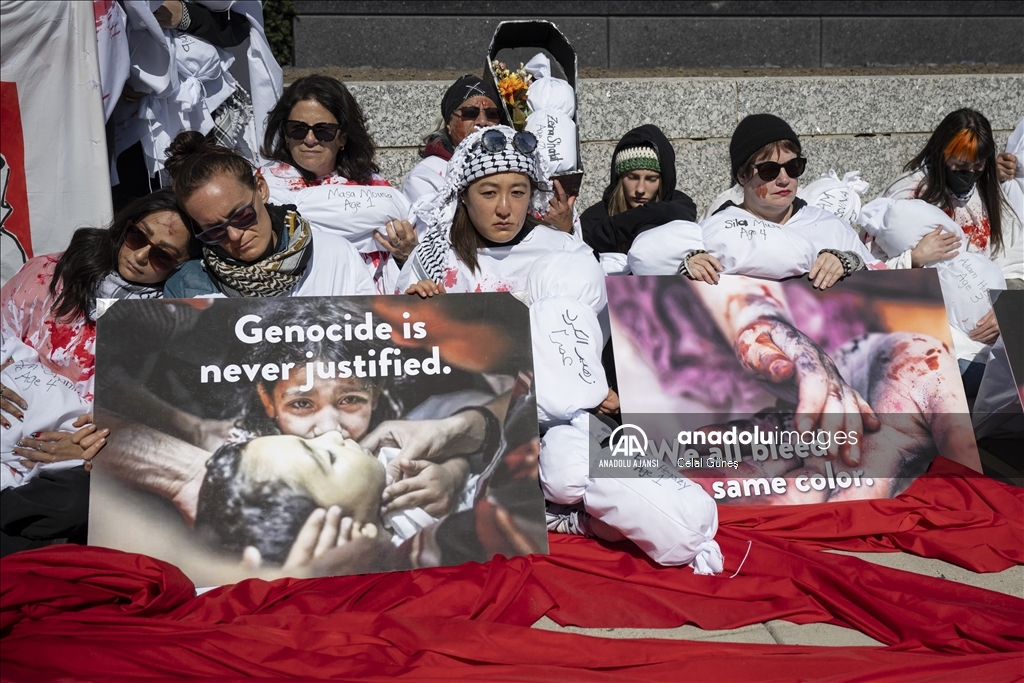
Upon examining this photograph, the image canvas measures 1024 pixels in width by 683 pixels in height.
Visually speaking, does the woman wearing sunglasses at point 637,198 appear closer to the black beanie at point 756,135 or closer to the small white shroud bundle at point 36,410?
the black beanie at point 756,135

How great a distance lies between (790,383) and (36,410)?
2.77 metres

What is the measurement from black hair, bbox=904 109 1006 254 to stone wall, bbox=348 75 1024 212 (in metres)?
1.20

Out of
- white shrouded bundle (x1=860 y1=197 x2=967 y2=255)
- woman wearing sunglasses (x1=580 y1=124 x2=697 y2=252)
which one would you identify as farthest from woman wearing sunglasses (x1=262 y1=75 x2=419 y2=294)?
white shrouded bundle (x1=860 y1=197 x2=967 y2=255)

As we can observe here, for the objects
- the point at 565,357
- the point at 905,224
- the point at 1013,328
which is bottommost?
the point at 565,357

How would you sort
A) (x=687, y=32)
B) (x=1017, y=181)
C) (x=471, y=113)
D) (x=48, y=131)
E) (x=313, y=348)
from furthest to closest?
(x=687, y=32) < (x=1017, y=181) < (x=471, y=113) < (x=48, y=131) < (x=313, y=348)

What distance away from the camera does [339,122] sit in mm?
4480

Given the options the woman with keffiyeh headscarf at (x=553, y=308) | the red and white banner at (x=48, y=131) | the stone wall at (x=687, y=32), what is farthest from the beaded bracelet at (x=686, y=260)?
the stone wall at (x=687, y=32)

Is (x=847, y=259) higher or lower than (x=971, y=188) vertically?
lower

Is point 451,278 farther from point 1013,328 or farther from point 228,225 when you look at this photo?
point 1013,328

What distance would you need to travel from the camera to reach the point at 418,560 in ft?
10.4

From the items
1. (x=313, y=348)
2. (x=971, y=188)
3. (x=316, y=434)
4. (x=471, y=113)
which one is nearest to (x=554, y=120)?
(x=471, y=113)

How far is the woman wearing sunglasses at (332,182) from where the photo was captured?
14.2ft

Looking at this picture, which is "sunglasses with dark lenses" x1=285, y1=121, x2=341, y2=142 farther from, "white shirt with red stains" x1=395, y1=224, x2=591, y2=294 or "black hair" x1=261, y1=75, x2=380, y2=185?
"white shirt with red stains" x1=395, y1=224, x2=591, y2=294

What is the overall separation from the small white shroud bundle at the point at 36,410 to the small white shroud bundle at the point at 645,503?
1.63m
